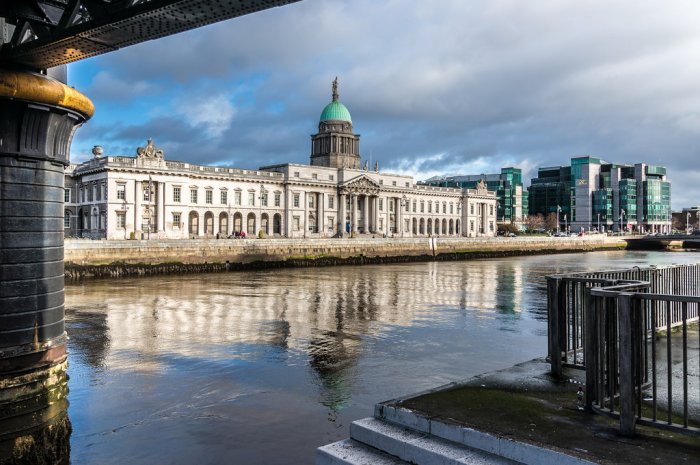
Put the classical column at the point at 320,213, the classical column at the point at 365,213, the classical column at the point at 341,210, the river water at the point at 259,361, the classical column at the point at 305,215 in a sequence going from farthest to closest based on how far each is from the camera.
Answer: the classical column at the point at 365,213
the classical column at the point at 341,210
the classical column at the point at 320,213
the classical column at the point at 305,215
the river water at the point at 259,361

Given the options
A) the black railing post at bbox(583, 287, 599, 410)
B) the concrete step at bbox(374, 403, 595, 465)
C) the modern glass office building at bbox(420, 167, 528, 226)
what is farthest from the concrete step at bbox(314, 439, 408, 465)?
the modern glass office building at bbox(420, 167, 528, 226)

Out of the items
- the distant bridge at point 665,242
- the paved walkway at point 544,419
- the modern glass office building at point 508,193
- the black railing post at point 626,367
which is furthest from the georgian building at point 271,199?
the black railing post at point 626,367

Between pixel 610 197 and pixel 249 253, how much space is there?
5981 inches

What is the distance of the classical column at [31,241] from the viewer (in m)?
9.73

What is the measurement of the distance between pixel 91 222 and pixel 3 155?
73.3 metres

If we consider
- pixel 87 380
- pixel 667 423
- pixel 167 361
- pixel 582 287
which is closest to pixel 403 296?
pixel 167 361

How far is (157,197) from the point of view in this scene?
7831cm

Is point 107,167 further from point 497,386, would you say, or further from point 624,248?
point 624,248

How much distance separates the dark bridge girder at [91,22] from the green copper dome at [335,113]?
108m

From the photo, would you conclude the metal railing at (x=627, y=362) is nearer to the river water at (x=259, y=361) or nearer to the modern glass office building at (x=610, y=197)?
the river water at (x=259, y=361)

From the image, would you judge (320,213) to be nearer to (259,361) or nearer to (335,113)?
(335,113)

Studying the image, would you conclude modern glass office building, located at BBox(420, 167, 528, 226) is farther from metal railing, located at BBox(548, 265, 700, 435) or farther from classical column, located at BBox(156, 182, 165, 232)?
metal railing, located at BBox(548, 265, 700, 435)

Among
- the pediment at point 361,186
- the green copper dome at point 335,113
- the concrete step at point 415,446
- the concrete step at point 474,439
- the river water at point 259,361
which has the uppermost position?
the green copper dome at point 335,113

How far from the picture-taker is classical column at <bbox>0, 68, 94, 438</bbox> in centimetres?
973
